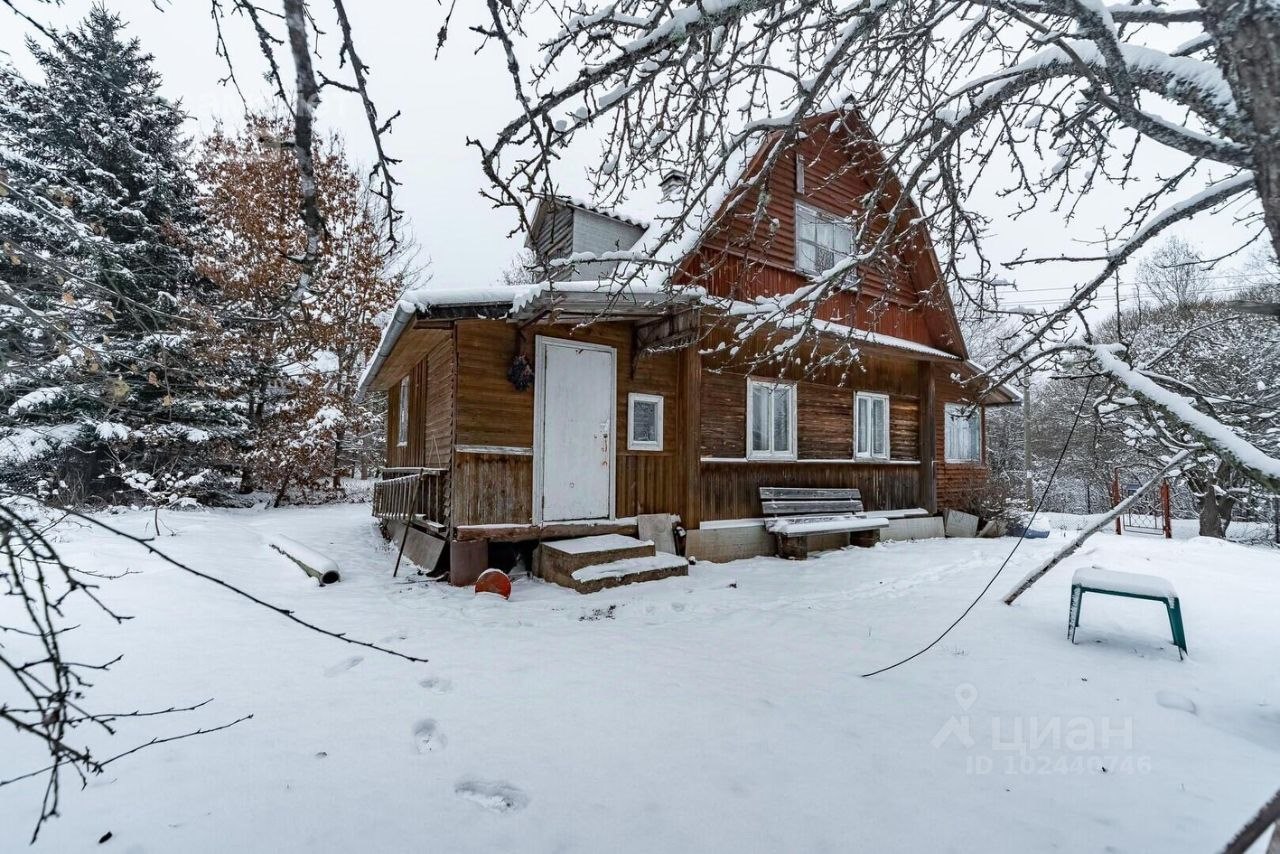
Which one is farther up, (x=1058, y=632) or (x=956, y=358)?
(x=956, y=358)

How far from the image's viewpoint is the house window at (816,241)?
930 cm

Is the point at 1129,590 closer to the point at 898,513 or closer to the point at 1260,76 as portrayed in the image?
the point at 1260,76

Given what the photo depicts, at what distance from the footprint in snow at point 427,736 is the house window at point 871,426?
8.56 metres

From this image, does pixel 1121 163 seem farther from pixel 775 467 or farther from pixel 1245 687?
pixel 775 467

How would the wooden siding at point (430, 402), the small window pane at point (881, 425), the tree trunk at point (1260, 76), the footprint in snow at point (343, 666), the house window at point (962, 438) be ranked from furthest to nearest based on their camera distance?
1. the house window at point (962, 438)
2. the small window pane at point (881, 425)
3. the wooden siding at point (430, 402)
4. the footprint in snow at point (343, 666)
5. the tree trunk at point (1260, 76)

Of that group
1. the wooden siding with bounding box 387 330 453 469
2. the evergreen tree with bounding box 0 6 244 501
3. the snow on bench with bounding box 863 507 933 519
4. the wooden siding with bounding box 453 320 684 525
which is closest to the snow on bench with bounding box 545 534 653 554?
the wooden siding with bounding box 453 320 684 525

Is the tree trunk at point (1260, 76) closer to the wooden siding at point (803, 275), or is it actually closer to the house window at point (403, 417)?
the wooden siding at point (803, 275)

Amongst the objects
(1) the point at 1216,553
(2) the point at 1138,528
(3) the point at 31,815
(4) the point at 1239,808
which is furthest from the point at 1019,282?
(2) the point at 1138,528

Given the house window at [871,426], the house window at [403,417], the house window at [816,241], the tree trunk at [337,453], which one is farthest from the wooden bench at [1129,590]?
the tree trunk at [337,453]

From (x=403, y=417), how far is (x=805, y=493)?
7.49 meters

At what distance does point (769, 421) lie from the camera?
8.82m

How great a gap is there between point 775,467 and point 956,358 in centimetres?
457

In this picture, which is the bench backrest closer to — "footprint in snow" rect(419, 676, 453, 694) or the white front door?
the white front door

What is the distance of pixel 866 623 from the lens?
16.7ft
